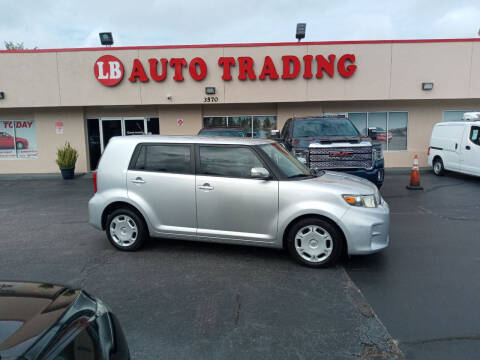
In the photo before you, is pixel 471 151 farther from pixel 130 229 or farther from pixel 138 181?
pixel 130 229

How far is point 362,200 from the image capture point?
5102mm

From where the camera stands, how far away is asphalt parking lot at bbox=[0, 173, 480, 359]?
3.39 meters

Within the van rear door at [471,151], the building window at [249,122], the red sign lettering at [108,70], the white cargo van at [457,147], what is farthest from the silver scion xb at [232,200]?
the building window at [249,122]

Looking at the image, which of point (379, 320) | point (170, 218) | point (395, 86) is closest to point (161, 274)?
point (170, 218)

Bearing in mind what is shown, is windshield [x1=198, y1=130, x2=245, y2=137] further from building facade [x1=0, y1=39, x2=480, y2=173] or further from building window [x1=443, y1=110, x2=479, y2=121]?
building window [x1=443, y1=110, x2=479, y2=121]

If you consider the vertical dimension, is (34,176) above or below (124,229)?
below

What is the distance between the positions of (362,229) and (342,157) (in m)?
3.96

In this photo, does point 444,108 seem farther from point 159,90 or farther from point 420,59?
point 159,90

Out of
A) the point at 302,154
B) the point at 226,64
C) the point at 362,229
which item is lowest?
the point at 362,229

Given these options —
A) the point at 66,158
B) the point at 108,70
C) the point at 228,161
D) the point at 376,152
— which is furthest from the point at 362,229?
the point at 108,70

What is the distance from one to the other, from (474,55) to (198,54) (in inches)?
436

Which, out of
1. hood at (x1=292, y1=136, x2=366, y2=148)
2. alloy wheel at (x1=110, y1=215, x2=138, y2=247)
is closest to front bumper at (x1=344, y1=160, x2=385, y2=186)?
hood at (x1=292, y1=136, x2=366, y2=148)

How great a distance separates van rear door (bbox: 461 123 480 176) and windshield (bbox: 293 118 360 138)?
5313mm

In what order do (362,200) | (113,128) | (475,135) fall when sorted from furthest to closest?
(113,128), (475,135), (362,200)
